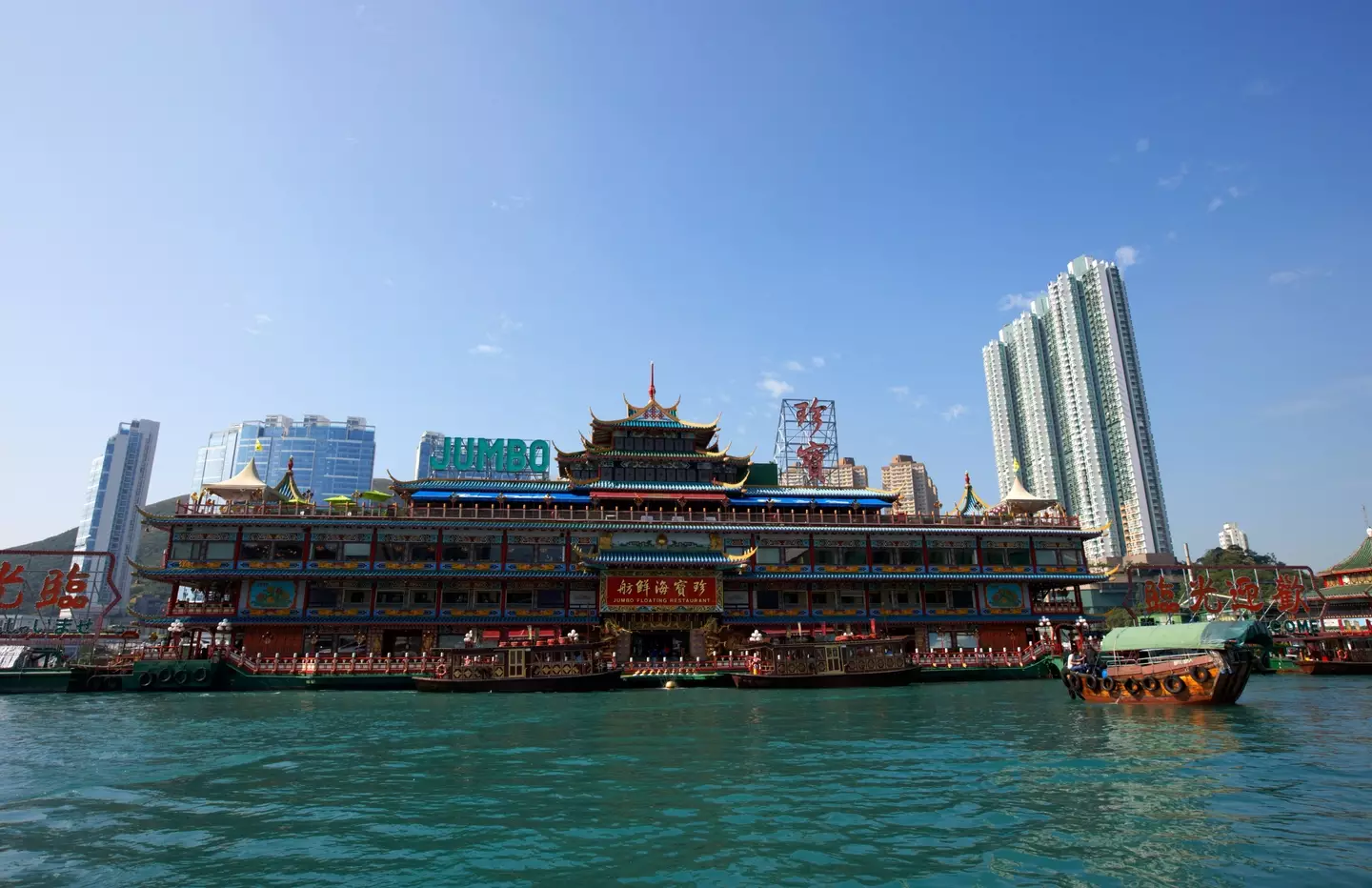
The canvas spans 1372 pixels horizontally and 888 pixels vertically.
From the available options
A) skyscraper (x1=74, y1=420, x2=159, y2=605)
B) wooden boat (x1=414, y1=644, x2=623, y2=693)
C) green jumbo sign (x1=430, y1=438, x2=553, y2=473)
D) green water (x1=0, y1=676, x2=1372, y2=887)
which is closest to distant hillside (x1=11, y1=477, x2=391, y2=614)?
skyscraper (x1=74, y1=420, x2=159, y2=605)

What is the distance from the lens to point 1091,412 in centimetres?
14025

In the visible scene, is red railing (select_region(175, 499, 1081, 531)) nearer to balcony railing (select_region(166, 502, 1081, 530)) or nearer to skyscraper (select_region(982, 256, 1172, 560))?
balcony railing (select_region(166, 502, 1081, 530))

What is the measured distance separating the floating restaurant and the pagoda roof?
30718 millimetres

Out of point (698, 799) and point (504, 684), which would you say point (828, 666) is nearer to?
point (504, 684)

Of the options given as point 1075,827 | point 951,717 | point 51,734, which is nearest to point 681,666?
point 951,717

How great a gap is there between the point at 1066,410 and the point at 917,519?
109m

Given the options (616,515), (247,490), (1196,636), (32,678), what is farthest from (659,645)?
(32,678)

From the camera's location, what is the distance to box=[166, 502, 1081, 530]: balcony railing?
160 ft

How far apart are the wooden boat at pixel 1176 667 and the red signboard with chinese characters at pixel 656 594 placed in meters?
22.5

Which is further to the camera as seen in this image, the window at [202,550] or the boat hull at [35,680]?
the window at [202,550]

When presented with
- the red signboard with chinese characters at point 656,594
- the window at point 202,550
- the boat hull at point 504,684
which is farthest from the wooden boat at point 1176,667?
the window at point 202,550

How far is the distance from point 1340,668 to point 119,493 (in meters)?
210

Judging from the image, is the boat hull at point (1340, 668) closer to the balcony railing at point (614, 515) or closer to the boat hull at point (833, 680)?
the balcony railing at point (614, 515)

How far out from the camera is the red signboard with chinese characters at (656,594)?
49031 millimetres
